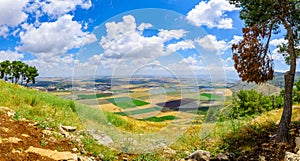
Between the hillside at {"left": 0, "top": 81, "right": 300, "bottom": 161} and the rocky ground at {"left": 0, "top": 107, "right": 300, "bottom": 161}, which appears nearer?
the rocky ground at {"left": 0, "top": 107, "right": 300, "bottom": 161}

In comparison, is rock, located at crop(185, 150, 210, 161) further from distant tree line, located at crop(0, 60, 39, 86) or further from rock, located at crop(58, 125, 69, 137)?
distant tree line, located at crop(0, 60, 39, 86)

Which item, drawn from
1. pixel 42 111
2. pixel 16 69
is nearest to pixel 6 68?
pixel 16 69

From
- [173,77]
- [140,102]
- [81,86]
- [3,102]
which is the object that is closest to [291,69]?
[173,77]

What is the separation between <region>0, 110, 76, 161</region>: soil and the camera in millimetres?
6531

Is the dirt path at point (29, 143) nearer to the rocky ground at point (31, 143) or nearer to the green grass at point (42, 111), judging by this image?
the rocky ground at point (31, 143)

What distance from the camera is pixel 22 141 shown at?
7.47m

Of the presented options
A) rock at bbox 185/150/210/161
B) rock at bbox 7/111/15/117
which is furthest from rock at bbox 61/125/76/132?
rock at bbox 185/150/210/161

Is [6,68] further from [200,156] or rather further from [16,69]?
[200,156]

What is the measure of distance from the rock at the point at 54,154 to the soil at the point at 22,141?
171 mm

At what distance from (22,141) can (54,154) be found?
44.2 inches

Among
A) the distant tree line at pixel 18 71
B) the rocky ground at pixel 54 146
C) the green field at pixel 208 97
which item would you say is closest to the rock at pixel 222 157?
the rocky ground at pixel 54 146

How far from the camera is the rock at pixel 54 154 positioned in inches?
274

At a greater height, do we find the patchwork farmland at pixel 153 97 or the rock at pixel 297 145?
the patchwork farmland at pixel 153 97

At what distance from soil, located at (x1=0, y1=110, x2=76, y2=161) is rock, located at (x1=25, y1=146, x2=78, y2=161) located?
6.7 inches
